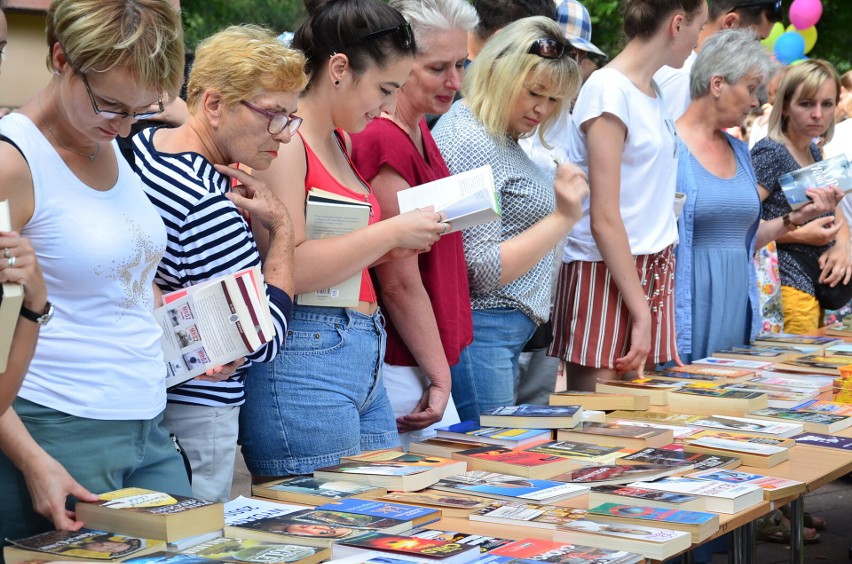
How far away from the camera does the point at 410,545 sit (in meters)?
1.70

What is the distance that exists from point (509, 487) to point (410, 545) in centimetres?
46

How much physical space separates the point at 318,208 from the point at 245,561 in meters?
0.92

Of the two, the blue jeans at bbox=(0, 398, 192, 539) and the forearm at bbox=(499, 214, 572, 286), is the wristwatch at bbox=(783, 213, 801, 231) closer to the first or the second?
the forearm at bbox=(499, 214, 572, 286)

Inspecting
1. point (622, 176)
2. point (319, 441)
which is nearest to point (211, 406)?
point (319, 441)

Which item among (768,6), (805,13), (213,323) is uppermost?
(805,13)

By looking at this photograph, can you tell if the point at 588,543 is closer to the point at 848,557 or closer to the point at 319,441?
the point at 319,441

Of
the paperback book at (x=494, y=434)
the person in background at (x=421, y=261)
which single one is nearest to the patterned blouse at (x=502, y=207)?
the person in background at (x=421, y=261)

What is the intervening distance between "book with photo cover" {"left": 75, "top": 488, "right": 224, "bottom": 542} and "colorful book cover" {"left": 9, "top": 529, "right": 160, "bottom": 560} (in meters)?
0.02

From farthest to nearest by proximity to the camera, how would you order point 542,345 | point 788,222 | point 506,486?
point 788,222 → point 542,345 → point 506,486

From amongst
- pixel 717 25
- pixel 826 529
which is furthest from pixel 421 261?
pixel 717 25

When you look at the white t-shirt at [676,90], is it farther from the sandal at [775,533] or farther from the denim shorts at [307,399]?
the denim shorts at [307,399]

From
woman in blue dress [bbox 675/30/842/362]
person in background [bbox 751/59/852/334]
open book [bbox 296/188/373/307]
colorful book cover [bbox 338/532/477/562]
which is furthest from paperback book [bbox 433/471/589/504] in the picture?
person in background [bbox 751/59/852/334]

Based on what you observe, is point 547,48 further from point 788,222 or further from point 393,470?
point 788,222

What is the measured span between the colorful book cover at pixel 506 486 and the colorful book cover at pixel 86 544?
2.33 ft
